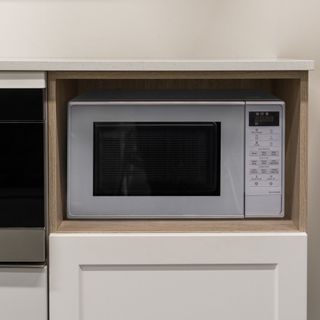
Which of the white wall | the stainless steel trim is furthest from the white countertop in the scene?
the white wall

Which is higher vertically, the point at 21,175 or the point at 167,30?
the point at 167,30

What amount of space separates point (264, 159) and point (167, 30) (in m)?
0.59

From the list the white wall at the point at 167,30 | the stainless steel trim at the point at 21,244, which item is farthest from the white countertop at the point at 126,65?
the white wall at the point at 167,30

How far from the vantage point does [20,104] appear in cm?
134

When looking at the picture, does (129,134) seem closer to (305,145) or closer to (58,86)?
(58,86)

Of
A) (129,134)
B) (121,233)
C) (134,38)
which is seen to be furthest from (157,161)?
(134,38)

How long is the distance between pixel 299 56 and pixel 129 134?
25.9 inches

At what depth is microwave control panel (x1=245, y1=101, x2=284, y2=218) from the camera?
1.43m

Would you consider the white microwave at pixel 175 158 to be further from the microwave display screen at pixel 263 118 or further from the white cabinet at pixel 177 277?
the white cabinet at pixel 177 277

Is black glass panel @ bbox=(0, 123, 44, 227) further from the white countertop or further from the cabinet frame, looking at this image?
the white countertop

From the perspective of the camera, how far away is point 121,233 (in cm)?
139

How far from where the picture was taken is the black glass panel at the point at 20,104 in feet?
4.40

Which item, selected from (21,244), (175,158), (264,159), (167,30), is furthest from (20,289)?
(167,30)

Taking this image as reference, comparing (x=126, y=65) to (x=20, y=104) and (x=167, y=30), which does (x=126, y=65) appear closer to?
(x=20, y=104)
